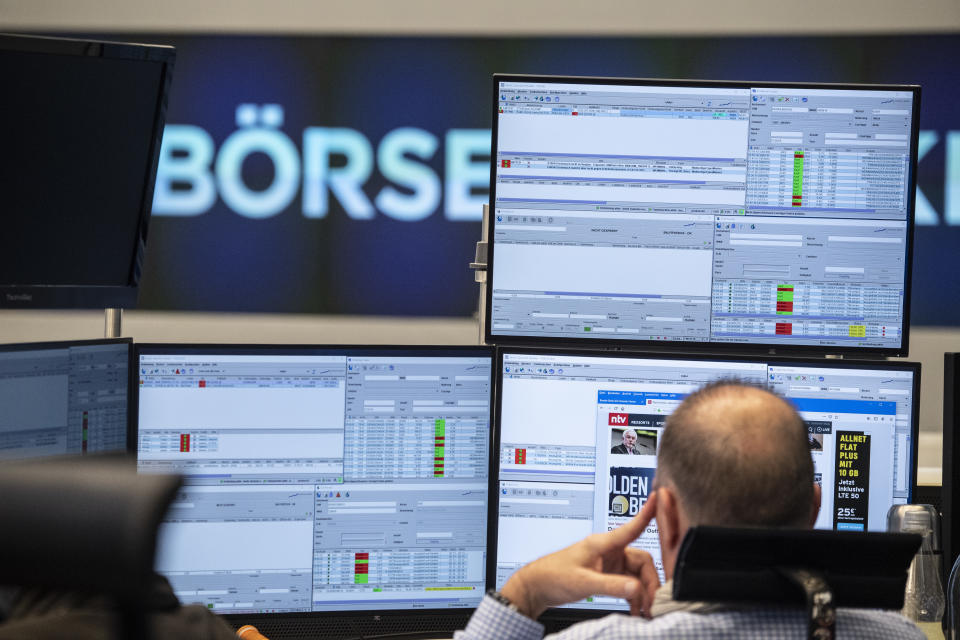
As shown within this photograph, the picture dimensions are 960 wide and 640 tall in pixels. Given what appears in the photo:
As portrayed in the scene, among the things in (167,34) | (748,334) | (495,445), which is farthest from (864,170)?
(167,34)

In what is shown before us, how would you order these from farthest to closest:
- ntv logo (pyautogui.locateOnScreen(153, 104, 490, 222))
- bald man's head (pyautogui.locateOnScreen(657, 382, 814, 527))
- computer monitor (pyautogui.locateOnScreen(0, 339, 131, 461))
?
ntv logo (pyautogui.locateOnScreen(153, 104, 490, 222))
computer monitor (pyautogui.locateOnScreen(0, 339, 131, 461))
bald man's head (pyautogui.locateOnScreen(657, 382, 814, 527))

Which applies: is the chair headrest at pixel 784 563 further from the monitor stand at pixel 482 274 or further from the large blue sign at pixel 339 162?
the large blue sign at pixel 339 162

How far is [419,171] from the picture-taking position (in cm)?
394

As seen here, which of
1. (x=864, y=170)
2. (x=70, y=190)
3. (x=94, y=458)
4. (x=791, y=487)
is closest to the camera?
(x=94, y=458)

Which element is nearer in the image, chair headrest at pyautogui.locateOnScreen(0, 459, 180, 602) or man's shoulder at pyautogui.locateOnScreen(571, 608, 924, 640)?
chair headrest at pyautogui.locateOnScreen(0, 459, 180, 602)

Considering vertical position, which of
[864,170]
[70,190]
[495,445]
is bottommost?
[495,445]

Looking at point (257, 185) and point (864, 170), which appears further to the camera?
point (257, 185)

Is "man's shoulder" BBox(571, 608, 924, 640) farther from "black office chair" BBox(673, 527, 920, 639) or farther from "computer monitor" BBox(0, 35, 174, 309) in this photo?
"computer monitor" BBox(0, 35, 174, 309)

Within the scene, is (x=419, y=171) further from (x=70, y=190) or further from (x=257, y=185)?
(x=70, y=190)

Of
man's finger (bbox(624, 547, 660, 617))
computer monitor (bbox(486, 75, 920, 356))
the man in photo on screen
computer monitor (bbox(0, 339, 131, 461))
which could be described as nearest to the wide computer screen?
computer monitor (bbox(486, 75, 920, 356))

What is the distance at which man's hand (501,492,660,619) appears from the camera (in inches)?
46.2

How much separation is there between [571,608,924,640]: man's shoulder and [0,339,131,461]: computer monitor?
2.91 feet

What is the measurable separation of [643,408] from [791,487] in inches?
25.6

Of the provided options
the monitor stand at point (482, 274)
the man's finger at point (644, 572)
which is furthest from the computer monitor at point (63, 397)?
the man's finger at point (644, 572)
